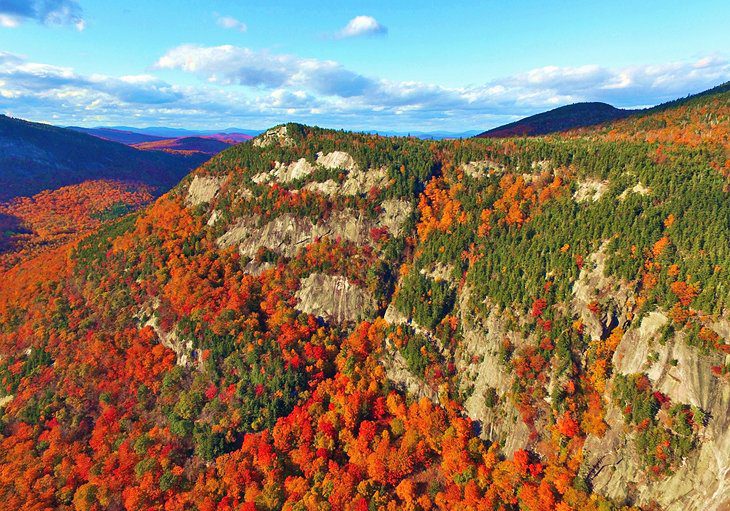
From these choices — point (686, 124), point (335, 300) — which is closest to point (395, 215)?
point (335, 300)

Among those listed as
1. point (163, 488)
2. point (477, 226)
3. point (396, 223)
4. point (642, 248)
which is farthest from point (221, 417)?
point (642, 248)

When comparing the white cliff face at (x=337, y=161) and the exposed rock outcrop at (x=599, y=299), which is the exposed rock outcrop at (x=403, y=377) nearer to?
the exposed rock outcrop at (x=599, y=299)

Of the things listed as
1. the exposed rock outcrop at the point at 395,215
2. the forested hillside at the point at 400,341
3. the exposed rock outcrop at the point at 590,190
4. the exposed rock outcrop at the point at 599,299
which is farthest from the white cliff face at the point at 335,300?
the exposed rock outcrop at the point at 590,190

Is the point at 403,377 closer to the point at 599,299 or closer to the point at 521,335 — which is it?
the point at 521,335

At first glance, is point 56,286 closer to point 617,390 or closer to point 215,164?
point 215,164

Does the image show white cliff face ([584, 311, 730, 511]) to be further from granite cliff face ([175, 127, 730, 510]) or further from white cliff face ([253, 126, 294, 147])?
white cliff face ([253, 126, 294, 147])
